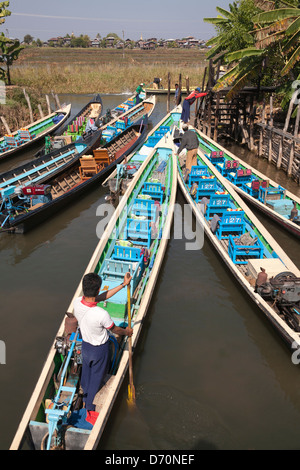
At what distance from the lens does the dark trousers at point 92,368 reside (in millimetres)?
5227

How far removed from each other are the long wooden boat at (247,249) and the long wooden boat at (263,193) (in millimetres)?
1194

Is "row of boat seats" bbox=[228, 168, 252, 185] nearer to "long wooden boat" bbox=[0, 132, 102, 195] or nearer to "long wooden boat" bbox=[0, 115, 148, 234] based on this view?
"long wooden boat" bbox=[0, 115, 148, 234]

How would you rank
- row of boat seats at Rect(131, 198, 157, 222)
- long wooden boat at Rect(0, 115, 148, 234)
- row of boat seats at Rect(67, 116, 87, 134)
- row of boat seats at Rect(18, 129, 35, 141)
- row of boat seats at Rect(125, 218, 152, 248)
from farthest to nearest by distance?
1. row of boat seats at Rect(67, 116, 87, 134)
2. row of boat seats at Rect(18, 129, 35, 141)
3. long wooden boat at Rect(0, 115, 148, 234)
4. row of boat seats at Rect(131, 198, 157, 222)
5. row of boat seats at Rect(125, 218, 152, 248)

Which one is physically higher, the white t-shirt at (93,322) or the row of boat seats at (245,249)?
the white t-shirt at (93,322)

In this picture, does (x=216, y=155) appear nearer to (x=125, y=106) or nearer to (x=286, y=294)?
(x=286, y=294)

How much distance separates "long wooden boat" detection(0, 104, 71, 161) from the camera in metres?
20.0

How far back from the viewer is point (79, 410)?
18.0ft

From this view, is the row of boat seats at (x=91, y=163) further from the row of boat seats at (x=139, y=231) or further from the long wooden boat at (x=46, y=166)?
the row of boat seats at (x=139, y=231)

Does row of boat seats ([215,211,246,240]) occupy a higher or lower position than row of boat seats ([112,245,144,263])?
higher

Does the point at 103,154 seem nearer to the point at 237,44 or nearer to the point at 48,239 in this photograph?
the point at 48,239

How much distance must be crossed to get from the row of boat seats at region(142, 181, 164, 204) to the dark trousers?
797cm

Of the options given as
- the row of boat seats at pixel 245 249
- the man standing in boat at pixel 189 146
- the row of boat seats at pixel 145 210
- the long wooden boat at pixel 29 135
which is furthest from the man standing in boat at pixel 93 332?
the long wooden boat at pixel 29 135

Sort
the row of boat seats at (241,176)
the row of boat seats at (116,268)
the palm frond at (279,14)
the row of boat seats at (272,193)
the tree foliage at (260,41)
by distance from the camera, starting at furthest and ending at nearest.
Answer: the row of boat seats at (241,176) → the tree foliage at (260,41) → the palm frond at (279,14) → the row of boat seats at (272,193) → the row of boat seats at (116,268)

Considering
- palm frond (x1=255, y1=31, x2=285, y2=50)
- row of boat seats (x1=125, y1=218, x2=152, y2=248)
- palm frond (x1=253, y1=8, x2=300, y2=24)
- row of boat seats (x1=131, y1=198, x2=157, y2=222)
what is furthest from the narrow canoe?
palm frond (x1=253, y1=8, x2=300, y2=24)
